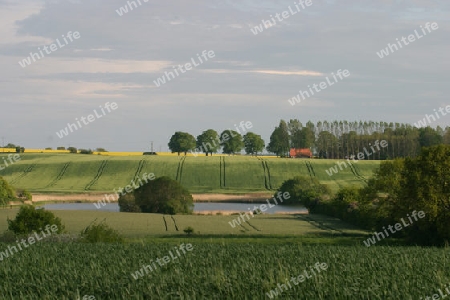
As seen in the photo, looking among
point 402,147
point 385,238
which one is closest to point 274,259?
point 385,238

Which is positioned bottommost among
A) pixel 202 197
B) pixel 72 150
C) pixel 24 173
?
pixel 202 197

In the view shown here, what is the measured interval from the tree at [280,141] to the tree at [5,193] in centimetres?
10829

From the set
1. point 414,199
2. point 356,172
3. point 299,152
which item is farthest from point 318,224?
point 299,152

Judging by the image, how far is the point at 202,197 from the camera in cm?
9862

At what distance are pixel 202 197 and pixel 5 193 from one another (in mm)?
30034

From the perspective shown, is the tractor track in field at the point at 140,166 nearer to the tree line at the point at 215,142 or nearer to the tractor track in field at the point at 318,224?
the tree line at the point at 215,142

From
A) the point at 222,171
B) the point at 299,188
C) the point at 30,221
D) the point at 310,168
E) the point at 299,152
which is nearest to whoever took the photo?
the point at 30,221

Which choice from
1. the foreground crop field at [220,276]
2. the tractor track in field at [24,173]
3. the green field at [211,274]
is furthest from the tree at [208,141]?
the foreground crop field at [220,276]

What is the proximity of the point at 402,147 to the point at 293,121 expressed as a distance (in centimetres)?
3813

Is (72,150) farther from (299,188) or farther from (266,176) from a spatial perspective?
(299,188)

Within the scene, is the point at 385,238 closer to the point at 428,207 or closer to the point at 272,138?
the point at 428,207

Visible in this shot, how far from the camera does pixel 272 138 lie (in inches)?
7357

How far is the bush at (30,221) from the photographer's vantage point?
39.0 m

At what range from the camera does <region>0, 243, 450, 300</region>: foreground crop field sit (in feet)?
49.6
